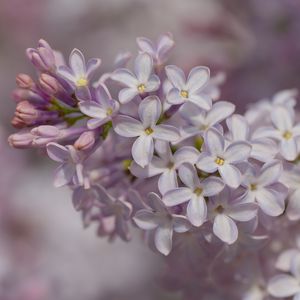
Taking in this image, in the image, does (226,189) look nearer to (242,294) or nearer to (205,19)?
(242,294)

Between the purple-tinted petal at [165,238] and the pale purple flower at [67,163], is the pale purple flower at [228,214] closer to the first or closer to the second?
the purple-tinted petal at [165,238]

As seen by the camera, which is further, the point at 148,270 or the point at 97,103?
the point at 148,270

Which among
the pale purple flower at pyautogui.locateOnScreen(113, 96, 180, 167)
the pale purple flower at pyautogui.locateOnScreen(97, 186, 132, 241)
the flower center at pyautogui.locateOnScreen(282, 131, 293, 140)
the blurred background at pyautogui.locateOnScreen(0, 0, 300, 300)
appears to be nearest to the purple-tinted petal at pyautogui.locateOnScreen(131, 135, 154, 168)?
the pale purple flower at pyautogui.locateOnScreen(113, 96, 180, 167)

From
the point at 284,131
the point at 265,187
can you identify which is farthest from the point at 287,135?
the point at 265,187

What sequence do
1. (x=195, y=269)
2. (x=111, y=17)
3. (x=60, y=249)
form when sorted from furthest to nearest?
(x=111, y=17)
(x=60, y=249)
(x=195, y=269)

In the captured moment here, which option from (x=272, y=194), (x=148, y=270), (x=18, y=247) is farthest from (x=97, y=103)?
(x=148, y=270)

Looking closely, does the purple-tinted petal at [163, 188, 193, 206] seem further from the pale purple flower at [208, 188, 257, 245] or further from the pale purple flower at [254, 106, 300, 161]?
the pale purple flower at [254, 106, 300, 161]
